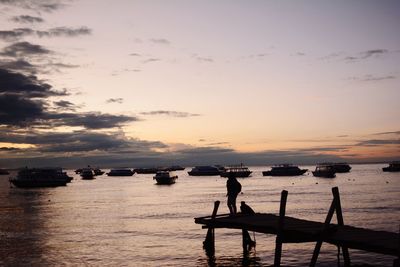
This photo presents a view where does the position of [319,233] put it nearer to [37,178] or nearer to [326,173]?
[37,178]

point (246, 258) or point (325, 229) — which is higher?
point (325, 229)

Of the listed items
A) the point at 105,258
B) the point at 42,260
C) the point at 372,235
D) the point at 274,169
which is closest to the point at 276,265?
the point at 372,235

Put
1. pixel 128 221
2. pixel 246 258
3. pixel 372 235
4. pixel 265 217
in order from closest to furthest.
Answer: pixel 372 235 → pixel 265 217 → pixel 246 258 → pixel 128 221

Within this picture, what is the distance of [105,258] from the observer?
3012cm

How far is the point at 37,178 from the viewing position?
123875 mm

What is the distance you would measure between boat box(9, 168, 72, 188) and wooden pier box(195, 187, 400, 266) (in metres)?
104

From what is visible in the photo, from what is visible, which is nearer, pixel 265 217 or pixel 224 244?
pixel 265 217

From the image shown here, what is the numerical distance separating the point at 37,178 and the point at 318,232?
114420mm

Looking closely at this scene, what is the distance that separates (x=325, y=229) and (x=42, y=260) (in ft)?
A: 62.5

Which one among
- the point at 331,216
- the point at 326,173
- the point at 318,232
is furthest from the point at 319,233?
the point at 326,173

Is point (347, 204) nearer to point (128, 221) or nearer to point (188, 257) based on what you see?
point (128, 221)

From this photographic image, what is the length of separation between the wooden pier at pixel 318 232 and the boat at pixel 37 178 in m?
104

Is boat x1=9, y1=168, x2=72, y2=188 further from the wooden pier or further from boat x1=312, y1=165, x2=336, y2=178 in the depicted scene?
the wooden pier

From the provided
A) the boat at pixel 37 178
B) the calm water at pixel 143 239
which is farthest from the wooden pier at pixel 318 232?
the boat at pixel 37 178
